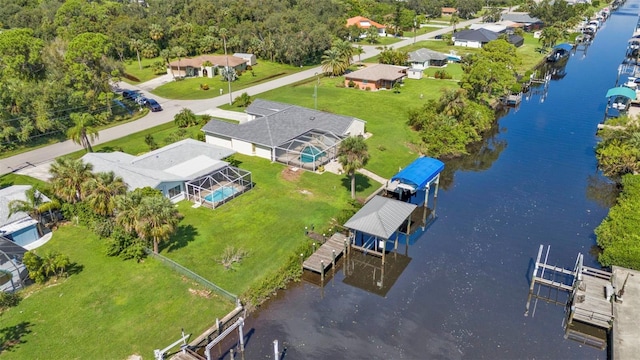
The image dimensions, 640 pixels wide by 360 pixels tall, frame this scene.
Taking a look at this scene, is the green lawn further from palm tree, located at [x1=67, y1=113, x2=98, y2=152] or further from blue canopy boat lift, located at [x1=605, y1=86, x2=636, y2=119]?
blue canopy boat lift, located at [x1=605, y1=86, x2=636, y2=119]

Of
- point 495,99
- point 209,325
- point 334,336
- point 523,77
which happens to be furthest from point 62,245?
point 523,77

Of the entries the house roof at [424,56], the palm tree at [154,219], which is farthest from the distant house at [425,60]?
the palm tree at [154,219]

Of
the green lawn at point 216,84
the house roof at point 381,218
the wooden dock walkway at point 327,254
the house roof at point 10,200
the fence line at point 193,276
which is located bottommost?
the wooden dock walkway at point 327,254

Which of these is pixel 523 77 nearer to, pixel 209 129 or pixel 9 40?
pixel 209 129

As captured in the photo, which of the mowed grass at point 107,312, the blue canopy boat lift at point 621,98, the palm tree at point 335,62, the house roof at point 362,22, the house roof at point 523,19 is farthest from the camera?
the house roof at point 523,19

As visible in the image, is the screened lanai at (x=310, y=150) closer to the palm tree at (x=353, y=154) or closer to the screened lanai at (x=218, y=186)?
the screened lanai at (x=218, y=186)

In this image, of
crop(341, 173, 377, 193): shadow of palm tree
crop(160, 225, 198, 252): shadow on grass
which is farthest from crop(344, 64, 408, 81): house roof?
crop(160, 225, 198, 252): shadow on grass
